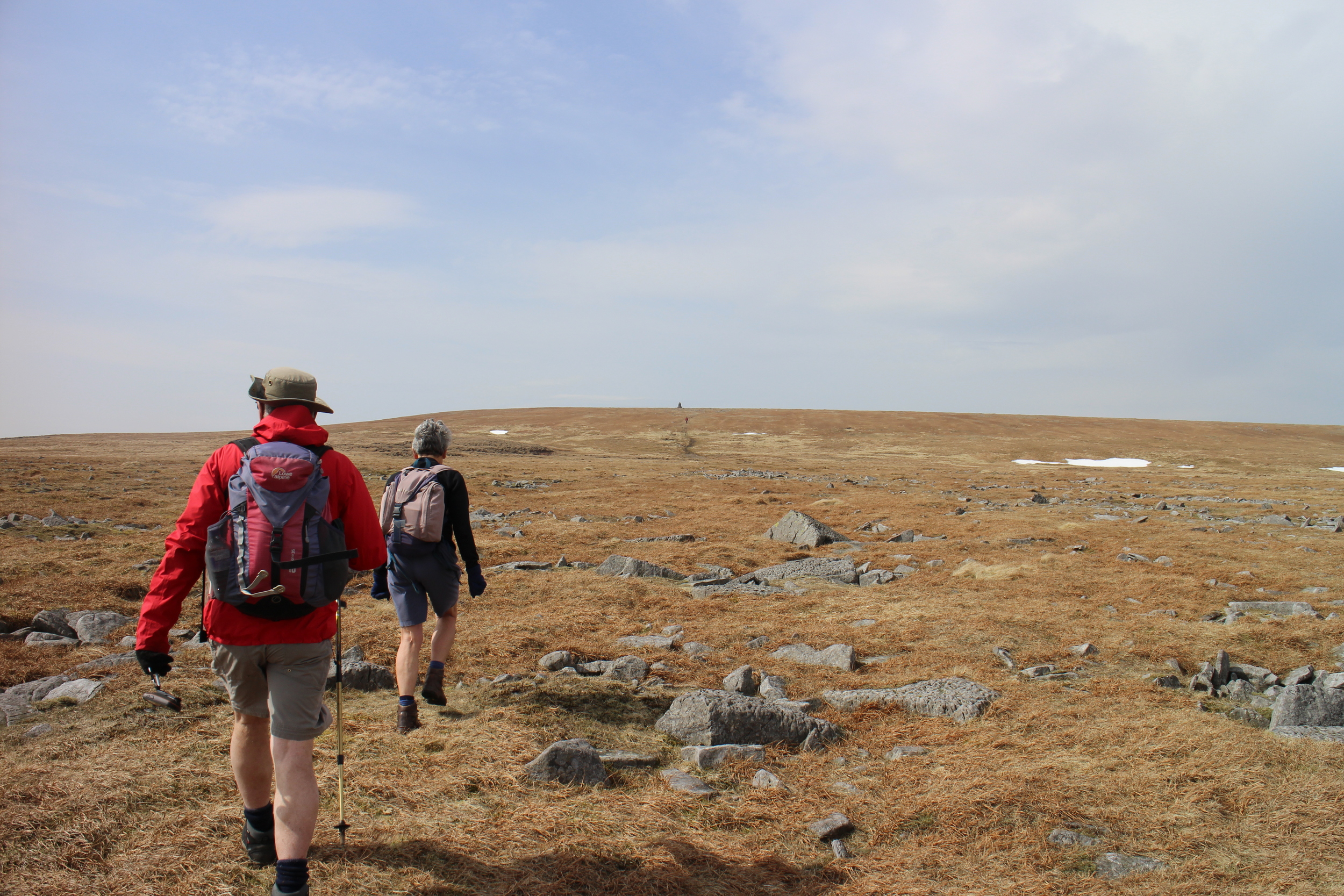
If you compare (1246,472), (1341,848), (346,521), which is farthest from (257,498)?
(1246,472)

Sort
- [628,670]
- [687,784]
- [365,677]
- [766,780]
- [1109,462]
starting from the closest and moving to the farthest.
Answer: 1. [687,784]
2. [766,780]
3. [365,677]
4. [628,670]
5. [1109,462]

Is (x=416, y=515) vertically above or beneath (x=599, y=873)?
above

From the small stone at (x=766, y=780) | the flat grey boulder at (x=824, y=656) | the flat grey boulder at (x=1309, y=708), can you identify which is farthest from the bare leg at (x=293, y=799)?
the flat grey boulder at (x=1309, y=708)

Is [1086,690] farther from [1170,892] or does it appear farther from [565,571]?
[565,571]

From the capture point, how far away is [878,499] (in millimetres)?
28891

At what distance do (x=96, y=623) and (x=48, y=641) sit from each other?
62cm

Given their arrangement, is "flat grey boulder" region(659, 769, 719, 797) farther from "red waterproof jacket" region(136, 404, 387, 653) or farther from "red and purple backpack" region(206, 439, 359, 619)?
"red and purple backpack" region(206, 439, 359, 619)

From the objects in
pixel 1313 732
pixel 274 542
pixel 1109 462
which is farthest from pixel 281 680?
pixel 1109 462

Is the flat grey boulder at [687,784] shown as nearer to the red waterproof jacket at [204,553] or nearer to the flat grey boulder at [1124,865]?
the flat grey boulder at [1124,865]

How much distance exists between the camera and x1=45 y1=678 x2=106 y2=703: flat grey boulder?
7066 millimetres

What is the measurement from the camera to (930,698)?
7836 mm

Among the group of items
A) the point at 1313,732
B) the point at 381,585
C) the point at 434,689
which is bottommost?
the point at 1313,732

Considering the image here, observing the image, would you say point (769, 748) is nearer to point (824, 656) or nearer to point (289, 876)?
point (824, 656)

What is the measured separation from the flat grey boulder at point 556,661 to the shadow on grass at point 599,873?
4.11 meters
